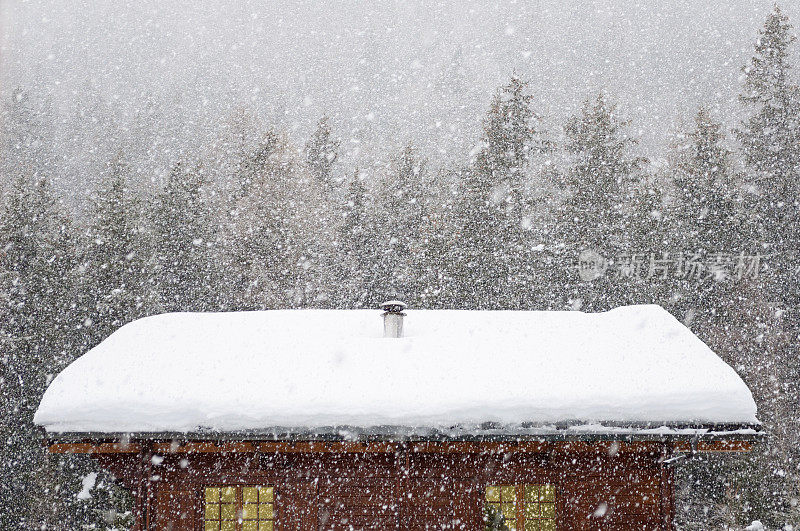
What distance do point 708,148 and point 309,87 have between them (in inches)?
2263

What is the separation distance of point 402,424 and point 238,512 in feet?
8.20

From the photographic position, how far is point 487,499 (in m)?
8.41

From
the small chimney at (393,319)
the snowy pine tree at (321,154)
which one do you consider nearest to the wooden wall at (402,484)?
the small chimney at (393,319)

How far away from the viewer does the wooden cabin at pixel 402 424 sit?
24.0ft

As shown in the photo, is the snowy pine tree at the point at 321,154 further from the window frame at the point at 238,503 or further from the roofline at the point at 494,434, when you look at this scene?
the roofline at the point at 494,434

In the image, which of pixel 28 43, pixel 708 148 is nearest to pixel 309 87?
pixel 28 43

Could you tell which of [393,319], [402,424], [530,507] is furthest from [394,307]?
[530,507]

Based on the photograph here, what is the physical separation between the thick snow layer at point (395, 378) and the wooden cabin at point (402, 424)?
0.02 m

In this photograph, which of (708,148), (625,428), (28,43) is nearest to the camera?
(625,428)

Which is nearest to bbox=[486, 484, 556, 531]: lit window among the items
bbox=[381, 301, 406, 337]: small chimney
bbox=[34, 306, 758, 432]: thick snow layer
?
bbox=[34, 306, 758, 432]: thick snow layer

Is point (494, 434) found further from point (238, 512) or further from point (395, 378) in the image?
point (238, 512)

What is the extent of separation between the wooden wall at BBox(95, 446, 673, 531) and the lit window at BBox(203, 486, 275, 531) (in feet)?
0.53

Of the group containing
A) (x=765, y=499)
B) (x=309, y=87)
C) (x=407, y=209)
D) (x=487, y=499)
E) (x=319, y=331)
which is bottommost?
(x=765, y=499)

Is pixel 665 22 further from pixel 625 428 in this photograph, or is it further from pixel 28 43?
pixel 625 428
